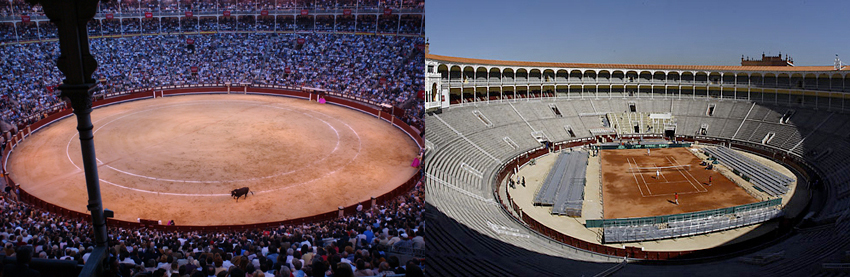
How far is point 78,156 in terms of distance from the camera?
1900cm

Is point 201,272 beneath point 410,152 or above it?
above

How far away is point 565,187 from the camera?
65.8 ft

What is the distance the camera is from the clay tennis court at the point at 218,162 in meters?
14.8

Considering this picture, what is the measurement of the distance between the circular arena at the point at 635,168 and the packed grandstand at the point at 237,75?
1.60m

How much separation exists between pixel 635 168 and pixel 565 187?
6661 mm

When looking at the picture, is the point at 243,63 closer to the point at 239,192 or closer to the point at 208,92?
the point at 208,92

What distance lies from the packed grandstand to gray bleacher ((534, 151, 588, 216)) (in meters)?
4.96

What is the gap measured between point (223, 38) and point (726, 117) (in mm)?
36296

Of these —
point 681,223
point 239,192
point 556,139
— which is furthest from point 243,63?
point 681,223

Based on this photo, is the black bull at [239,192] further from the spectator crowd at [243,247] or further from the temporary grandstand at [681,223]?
the temporary grandstand at [681,223]

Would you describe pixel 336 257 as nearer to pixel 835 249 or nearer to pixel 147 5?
pixel 835 249

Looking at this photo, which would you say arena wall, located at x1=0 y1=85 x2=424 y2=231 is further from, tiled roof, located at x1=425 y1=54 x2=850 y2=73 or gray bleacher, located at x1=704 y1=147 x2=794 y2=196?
gray bleacher, located at x1=704 y1=147 x2=794 y2=196

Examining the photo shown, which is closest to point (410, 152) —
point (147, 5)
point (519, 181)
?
point (519, 181)

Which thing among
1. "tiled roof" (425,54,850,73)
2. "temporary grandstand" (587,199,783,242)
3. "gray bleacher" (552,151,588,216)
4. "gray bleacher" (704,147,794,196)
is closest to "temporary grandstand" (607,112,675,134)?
"tiled roof" (425,54,850,73)
